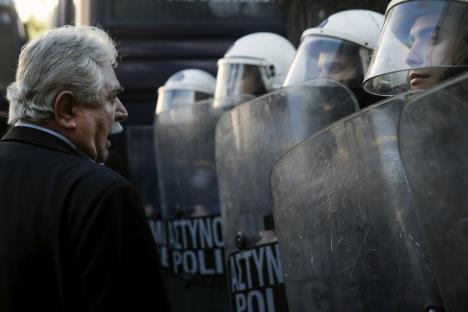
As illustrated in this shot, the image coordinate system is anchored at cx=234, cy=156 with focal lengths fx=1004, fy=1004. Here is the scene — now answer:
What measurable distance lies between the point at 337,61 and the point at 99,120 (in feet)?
5.59

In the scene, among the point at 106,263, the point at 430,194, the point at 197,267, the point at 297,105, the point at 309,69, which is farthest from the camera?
the point at 197,267

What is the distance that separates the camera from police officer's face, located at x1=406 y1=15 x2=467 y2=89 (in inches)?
106

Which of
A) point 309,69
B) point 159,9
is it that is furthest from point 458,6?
point 159,9

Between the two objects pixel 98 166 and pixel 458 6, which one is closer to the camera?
pixel 98 166

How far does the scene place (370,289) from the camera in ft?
7.15

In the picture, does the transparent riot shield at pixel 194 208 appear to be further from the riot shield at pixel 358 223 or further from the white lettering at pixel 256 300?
the riot shield at pixel 358 223

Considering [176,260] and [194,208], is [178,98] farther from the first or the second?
[176,260]

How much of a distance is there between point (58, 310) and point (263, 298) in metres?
1.58

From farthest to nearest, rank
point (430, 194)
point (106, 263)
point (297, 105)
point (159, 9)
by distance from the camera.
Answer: point (159, 9), point (297, 105), point (430, 194), point (106, 263)

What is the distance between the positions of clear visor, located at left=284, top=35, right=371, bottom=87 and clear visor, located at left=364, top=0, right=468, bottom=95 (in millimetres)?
604

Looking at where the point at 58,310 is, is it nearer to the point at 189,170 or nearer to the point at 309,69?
the point at 309,69

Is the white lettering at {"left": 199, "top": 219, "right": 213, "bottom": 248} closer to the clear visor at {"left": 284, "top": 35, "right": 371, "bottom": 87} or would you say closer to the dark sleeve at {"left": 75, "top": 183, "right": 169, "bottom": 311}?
the clear visor at {"left": 284, "top": 35, "right": 371, "bottom": 87}

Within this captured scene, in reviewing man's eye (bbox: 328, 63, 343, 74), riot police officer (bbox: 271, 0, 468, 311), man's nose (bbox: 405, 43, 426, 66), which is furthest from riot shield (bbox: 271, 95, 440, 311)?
man's eye (bbox: 328, 63, 343, 74)

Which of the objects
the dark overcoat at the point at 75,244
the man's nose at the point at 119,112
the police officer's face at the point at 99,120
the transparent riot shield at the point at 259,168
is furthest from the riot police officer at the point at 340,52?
the dark overcoat at the point at 75,244
